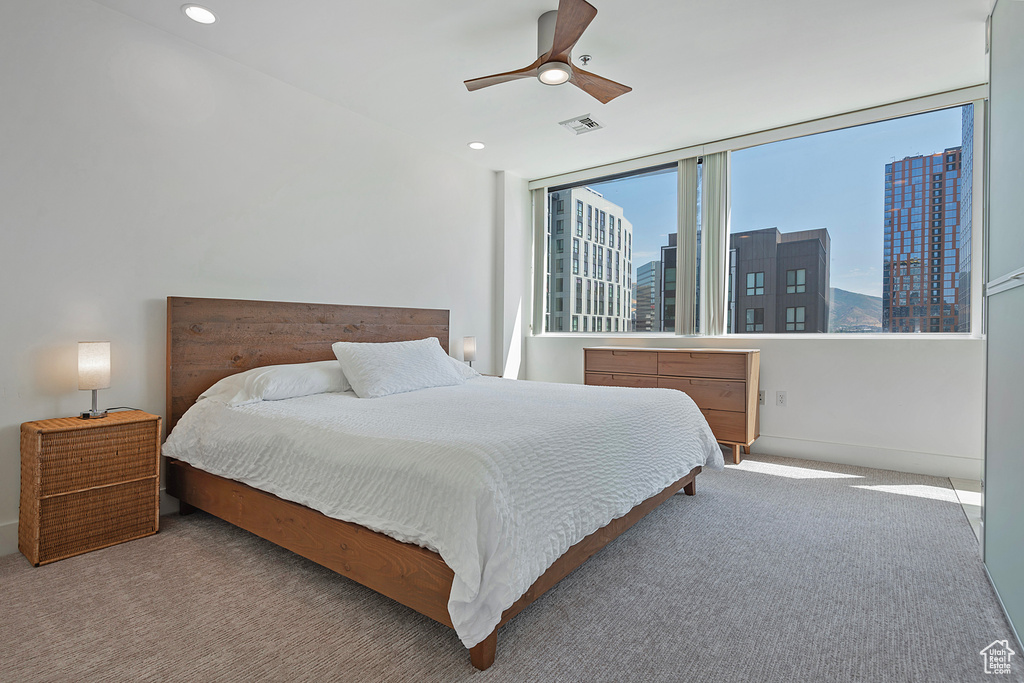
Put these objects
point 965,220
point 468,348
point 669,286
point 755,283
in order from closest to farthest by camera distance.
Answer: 1. point 965,220
2. point 755,283
3. point 468,348
4. point 669,286

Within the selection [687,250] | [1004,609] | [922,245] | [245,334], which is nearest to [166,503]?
[245,334]

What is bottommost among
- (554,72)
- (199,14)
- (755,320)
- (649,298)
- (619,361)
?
(619,361)

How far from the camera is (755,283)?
4293 mm

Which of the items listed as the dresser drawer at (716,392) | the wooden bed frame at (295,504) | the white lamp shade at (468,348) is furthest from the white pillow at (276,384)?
the dresser drawer at (716,392)

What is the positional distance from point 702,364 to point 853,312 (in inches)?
47.0

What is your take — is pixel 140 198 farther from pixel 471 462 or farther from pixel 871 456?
pixel 871 456

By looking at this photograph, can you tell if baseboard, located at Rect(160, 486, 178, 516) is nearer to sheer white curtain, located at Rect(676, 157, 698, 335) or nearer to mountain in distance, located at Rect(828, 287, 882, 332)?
sheer white curtain, located at Rect(676, 157, 698, 335)

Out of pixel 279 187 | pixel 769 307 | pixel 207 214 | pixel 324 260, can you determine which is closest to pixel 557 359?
pixel 769 307

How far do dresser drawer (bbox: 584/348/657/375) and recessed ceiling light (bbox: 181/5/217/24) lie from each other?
3.47 meters

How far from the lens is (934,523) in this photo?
2621 mm

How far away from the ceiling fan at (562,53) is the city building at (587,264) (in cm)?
239

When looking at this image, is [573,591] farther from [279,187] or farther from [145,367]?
[279,187]

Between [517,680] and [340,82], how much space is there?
11.2 feet

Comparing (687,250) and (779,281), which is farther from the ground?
(687,250)
